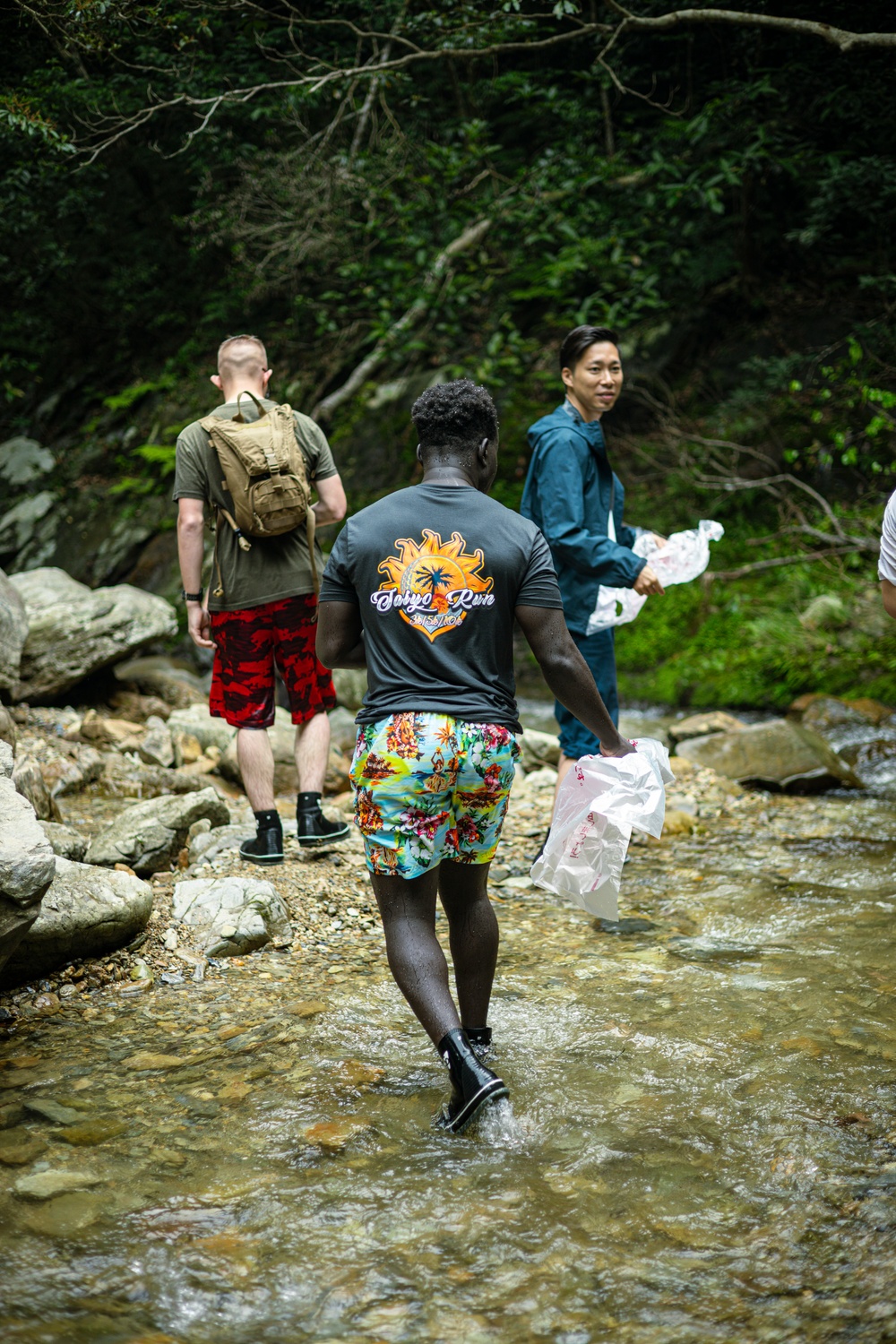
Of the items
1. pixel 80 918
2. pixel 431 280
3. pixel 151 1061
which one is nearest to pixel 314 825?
pixel 80 918

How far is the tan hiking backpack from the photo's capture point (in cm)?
445

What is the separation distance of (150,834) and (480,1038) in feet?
7.29

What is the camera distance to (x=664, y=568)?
15.3 ft

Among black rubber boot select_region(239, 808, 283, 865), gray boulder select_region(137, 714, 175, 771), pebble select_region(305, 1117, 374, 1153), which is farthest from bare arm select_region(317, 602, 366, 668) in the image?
gray boulder select_region(137, 714, 175, 771)

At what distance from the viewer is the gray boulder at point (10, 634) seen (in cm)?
709

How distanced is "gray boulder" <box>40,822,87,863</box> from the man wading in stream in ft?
7.17

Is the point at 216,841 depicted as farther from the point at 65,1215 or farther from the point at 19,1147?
the point at 65,1215

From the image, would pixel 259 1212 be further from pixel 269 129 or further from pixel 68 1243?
pixel 269 129

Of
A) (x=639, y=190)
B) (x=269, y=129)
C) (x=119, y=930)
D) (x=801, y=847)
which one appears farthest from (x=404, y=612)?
(x=269, y=129)

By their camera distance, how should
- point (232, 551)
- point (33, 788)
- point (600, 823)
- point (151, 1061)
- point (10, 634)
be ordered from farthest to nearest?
point (10, 634) → point (33, 788) → point (232, 551) → point (600, 823) → point (151, 1061)

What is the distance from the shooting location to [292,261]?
11.9 m

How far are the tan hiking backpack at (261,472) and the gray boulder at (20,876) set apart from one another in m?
1.74

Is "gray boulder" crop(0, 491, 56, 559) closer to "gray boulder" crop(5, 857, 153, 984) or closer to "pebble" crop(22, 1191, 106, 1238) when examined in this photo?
"gray boulder" crop(5, 857, 153, 984)

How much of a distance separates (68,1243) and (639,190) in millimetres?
10734
